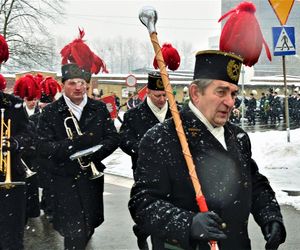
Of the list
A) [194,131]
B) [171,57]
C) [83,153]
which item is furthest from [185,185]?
[171,57]

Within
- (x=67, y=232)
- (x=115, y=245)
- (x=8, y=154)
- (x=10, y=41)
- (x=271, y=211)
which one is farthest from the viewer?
(x=10, y=41)

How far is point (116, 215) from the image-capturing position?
8023 mm

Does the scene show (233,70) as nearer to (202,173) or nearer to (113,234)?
(202,173)

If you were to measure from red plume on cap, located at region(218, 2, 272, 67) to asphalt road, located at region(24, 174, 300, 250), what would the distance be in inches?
→ 135

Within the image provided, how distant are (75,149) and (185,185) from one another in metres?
2.58

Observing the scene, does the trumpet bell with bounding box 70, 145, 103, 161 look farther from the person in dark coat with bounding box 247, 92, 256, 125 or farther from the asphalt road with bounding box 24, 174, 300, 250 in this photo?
the person in dark coat with bounding box 247, 92, 256, 125

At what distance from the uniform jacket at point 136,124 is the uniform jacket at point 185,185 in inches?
122

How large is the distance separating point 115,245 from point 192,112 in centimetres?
388

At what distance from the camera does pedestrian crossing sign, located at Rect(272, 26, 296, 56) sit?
38.9ft

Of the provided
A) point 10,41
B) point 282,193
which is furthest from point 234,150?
point 10,41

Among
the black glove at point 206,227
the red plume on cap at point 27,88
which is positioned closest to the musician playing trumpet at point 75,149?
the black glove at point 206,227

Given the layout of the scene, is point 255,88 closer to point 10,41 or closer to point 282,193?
point 10,41

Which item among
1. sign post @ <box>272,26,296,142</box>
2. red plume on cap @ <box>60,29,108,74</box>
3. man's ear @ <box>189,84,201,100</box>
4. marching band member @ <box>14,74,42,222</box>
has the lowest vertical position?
marching band member @ <box>14,74,42,222</box>

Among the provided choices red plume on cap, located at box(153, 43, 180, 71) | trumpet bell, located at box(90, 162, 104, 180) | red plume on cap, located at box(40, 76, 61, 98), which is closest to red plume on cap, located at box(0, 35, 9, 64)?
trumpet bell, located at box(90, 162, 104, 180)
